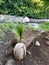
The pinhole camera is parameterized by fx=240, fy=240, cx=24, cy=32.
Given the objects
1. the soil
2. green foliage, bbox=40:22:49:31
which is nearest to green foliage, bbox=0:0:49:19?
green foliage, bbox=40:22:49:31

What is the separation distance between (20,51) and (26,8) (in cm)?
341

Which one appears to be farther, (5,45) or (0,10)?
(0,10)

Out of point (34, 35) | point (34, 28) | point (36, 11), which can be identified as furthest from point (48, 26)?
point (36, 11)

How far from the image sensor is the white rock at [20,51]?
4070mm

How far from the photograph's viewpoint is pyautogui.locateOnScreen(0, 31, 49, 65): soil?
13.5ft

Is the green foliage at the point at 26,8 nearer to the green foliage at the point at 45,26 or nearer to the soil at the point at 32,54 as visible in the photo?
the green foliage at the point at 45,26

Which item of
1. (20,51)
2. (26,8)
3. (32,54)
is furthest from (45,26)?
(20,51)

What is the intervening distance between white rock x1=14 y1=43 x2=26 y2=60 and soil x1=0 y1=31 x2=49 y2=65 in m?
0.08

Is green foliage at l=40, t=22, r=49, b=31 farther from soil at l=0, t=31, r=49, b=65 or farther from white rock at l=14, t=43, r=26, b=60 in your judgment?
white rock at l=14, t=43, r=26, b=60

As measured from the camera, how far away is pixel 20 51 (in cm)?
407

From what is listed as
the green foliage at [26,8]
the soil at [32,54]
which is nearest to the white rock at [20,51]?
the soil at [32,54]

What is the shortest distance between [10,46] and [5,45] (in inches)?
4.9

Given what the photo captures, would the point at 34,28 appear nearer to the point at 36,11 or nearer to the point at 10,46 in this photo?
the point at 10,46

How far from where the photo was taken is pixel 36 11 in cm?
738
